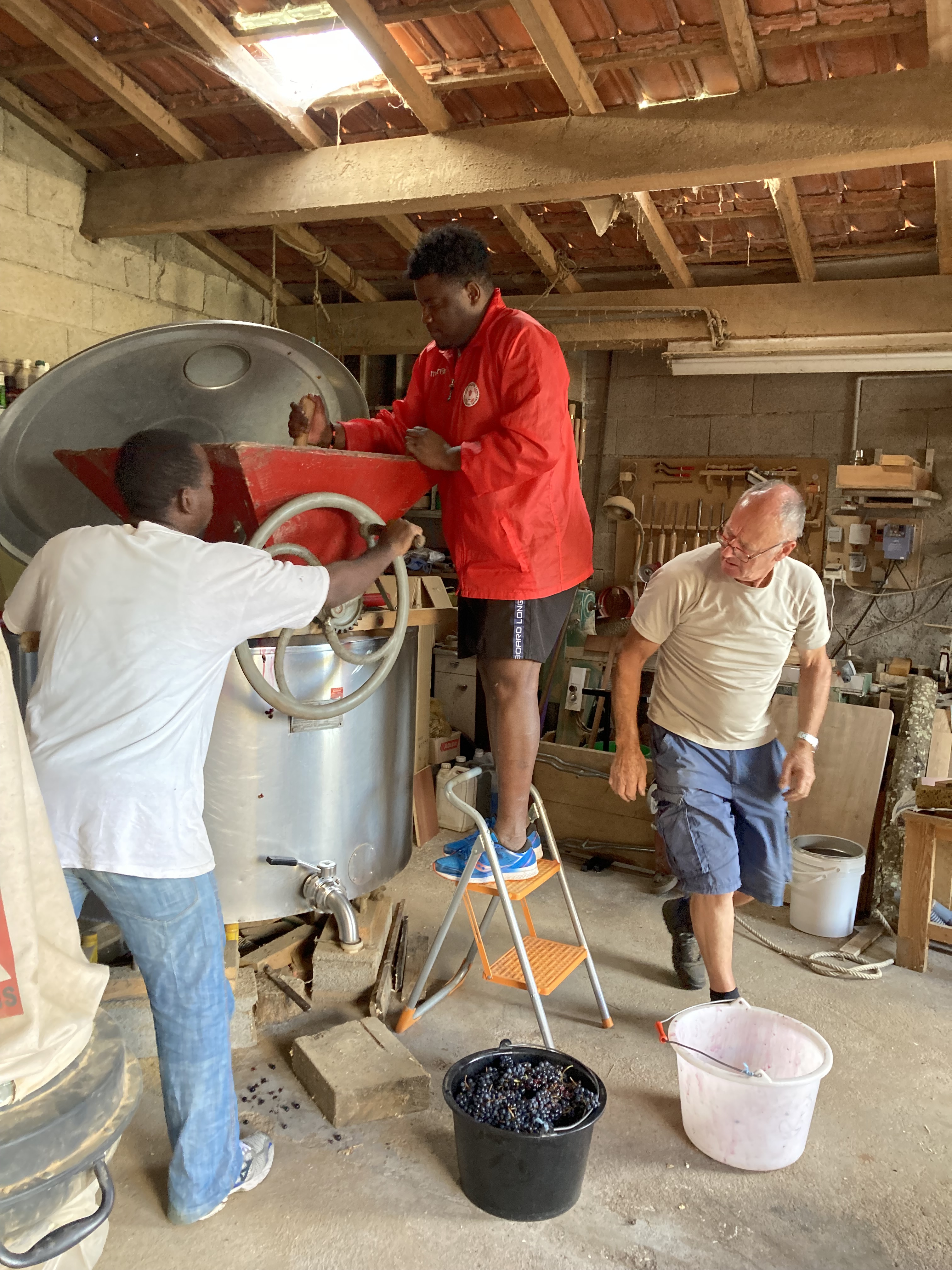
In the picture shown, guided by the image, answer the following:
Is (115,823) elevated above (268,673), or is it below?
below

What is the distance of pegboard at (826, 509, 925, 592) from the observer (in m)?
5.18

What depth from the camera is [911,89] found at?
3166mm

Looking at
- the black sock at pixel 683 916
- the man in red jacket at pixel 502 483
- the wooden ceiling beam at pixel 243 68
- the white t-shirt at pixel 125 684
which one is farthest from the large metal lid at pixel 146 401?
the black sock at pixel 683 916

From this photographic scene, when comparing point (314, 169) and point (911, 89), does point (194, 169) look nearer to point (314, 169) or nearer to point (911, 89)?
point (314, 169)

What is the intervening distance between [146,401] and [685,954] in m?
2.52

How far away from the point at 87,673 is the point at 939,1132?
94.1 inches

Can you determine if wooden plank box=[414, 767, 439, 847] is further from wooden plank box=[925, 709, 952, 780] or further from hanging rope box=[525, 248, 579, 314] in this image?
hanging rope box=[525, 248, 579, 314]

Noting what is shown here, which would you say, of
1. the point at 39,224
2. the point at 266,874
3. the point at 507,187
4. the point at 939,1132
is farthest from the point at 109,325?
the point at 939,1132

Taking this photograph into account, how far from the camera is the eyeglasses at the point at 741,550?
269 cm

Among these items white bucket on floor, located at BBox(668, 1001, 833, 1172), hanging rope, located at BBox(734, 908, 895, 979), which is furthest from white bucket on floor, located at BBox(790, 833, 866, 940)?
white bucket on floor, located at BBox(668, 1001, 833, 1172)

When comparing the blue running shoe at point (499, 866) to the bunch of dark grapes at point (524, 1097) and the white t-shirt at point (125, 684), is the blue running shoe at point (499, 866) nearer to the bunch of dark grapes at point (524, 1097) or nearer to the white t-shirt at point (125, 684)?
the bunch of dark grapes at point (524, 1097)

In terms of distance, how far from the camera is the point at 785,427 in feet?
18.0

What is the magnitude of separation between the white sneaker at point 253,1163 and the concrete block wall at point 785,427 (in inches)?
166

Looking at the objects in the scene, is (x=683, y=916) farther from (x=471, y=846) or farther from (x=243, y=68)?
(x=243, y=68)
